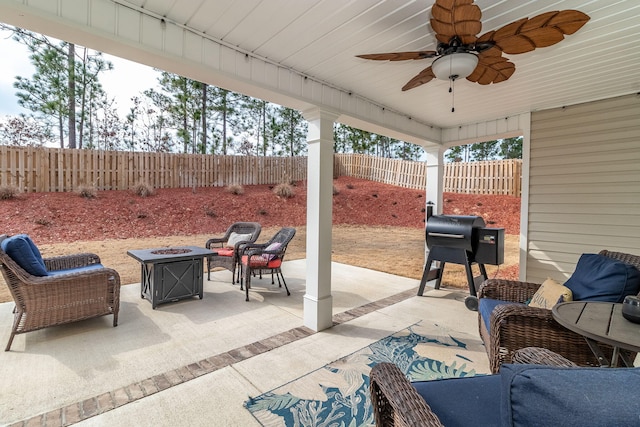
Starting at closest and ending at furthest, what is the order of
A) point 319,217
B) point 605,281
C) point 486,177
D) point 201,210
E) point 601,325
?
1. point 601,325
2. point 605,281
3. point 319,217
4. point 201,210
5. point 486,177

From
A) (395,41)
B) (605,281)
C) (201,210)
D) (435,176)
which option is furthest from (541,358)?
(201,210)

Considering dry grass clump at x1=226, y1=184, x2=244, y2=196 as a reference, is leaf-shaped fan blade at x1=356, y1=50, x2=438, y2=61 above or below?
above

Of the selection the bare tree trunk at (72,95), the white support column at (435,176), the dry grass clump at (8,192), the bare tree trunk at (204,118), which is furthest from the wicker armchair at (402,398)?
the bare tree trunk at (72,95)

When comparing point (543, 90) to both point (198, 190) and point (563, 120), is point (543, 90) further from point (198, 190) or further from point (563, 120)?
point (198, 190)

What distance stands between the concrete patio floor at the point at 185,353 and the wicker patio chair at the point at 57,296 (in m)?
0.18

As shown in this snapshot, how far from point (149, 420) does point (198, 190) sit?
357 inches

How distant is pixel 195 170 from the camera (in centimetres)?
1009

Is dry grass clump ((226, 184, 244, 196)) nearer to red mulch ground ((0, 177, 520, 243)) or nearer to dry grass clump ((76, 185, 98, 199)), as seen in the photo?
red mulch ground ((0, 177, 520, 243))

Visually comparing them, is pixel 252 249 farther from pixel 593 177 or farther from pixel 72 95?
pixel 72 95

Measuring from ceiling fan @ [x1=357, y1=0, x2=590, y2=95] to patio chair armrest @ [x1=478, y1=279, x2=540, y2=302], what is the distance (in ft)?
5.63

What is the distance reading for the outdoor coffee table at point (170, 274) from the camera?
3510mm

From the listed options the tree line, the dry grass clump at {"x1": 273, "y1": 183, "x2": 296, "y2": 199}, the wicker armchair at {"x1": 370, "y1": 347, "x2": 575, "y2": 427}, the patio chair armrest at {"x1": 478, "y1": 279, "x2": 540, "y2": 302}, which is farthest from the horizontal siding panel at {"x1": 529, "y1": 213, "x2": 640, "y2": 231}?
the dry grass clump at {"x1": 273, "y1": 183, "x2": 296, "y2": 199}

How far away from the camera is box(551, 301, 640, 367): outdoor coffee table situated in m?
1.32

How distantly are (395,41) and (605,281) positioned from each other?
2.29 meters
